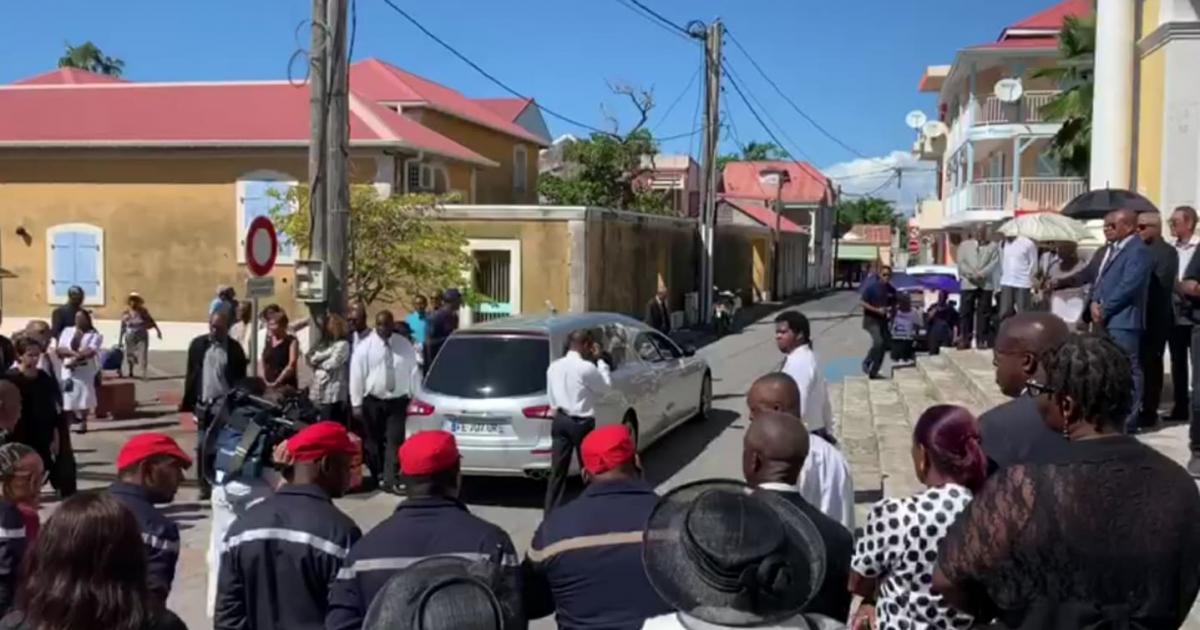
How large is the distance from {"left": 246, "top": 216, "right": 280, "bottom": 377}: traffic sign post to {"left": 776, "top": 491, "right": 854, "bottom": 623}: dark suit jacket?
334 inches

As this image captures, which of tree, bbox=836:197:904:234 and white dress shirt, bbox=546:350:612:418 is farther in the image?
tree, bbox=836:197:904:234

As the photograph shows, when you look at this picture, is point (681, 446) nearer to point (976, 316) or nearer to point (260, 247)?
point (260, 247)

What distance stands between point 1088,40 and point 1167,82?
42.0ft

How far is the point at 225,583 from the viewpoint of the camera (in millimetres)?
4031

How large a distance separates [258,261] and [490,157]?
23.2 meters

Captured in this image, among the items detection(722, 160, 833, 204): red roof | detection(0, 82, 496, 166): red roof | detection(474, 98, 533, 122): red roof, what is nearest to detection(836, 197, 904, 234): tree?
detection(722, 160, 833, 204): red roof

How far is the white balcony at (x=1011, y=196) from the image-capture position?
34531 mm

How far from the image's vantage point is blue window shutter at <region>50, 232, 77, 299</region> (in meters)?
25.4

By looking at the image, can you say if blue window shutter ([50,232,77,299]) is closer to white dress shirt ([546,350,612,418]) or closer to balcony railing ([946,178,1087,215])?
white dress shirt ([546,350,612,418])

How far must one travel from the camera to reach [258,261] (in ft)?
37.2

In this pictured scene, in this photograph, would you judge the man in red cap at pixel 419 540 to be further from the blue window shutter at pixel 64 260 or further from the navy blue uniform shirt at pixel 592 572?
the blue window shutter at pixel 64 260

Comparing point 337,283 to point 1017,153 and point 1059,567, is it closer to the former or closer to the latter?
point 1059,567

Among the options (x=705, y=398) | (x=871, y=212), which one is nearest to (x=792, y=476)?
(x=705, y=398)

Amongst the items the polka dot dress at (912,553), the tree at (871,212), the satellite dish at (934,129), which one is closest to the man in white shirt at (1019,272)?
the polka dot dress at (912,553)
